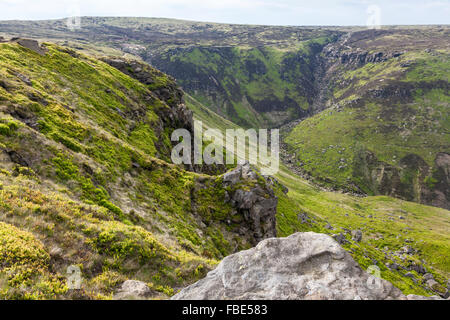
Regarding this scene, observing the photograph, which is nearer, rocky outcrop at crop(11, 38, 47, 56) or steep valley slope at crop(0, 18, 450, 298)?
steep valley slope at crop(0, 18, 450, 298)

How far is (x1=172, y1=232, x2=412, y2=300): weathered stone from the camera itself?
1252 cm

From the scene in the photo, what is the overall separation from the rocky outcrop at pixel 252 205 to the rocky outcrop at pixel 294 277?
28436 mm

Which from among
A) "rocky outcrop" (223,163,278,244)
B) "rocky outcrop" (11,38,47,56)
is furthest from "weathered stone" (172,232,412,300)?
"rocky outcrop" (11,38,47,56)

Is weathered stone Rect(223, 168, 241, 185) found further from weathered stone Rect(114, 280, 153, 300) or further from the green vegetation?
weathered stone Rect(114, 280, 153, 300)

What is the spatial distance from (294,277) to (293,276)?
93 millimetres

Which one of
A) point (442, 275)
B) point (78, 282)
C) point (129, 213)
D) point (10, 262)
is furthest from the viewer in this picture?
point (442, 275)

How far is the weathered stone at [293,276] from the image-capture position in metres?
12.5

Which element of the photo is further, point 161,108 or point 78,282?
point 161,108

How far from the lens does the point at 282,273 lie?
14.3m

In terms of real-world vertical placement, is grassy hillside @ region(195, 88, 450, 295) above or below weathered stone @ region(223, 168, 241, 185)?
below

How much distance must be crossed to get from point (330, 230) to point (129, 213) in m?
107

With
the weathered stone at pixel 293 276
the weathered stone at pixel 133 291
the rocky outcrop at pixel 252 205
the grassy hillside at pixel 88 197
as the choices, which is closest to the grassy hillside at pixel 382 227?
the rocky outcrop at pixel 252 205
